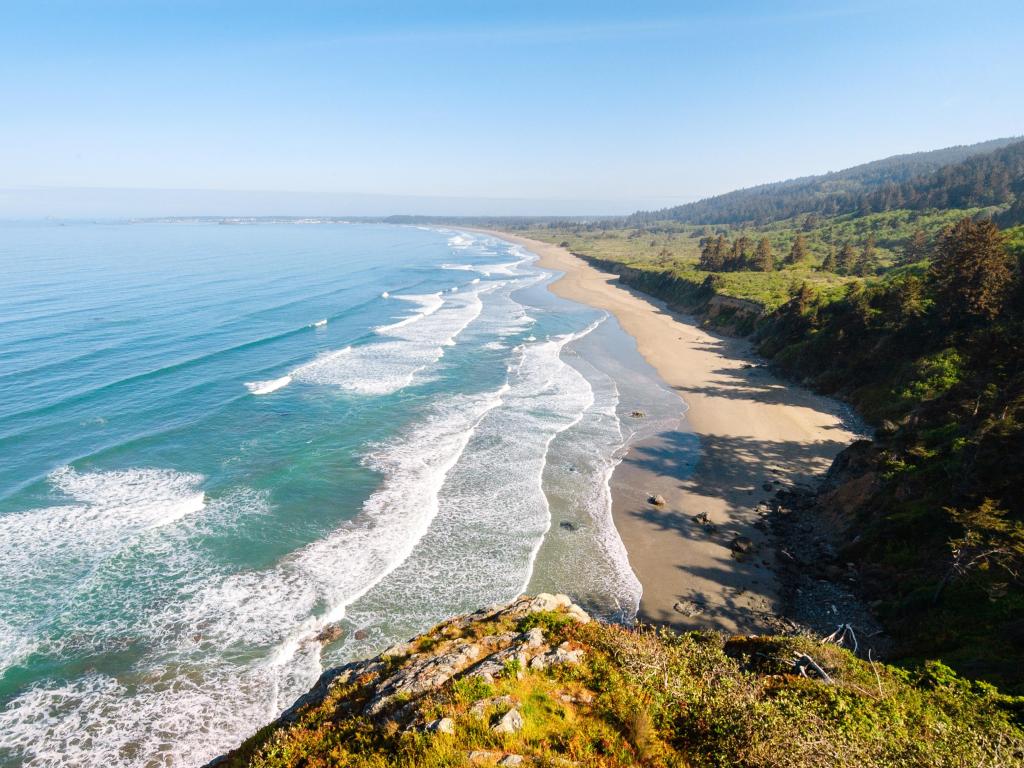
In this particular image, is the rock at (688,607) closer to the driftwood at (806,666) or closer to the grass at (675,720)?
the grass at (675,720)

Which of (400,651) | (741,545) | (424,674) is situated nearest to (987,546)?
(741,545)

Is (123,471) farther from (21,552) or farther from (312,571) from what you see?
(312,571)

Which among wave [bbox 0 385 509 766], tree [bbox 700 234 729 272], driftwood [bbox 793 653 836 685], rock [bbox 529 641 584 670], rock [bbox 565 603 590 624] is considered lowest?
wave [bbox 0 385 509 766]

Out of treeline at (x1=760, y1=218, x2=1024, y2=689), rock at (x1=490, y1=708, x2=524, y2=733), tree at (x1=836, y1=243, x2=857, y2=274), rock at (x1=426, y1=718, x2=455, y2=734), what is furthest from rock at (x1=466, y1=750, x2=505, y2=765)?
tree at (x1=836, y1=243, x2=857, y2=274)

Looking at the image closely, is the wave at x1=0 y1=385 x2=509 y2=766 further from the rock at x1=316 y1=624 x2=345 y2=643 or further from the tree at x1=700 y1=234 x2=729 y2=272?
the tree at x1=700 y1=234 x2=729 y2=272


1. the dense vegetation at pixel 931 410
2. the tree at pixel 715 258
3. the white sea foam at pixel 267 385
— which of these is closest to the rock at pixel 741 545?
the dense vegetation at pixel 931 410

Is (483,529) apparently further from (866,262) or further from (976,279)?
(866,262)

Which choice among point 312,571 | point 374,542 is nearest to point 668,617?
point 374,542
